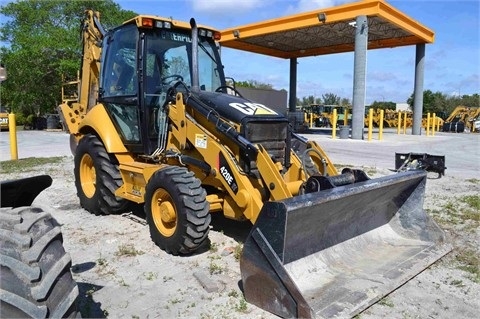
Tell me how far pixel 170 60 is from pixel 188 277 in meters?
2.84

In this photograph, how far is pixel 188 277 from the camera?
4.17 m

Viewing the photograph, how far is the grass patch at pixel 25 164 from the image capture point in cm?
1076

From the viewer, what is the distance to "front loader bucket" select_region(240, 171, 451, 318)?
3.41 metres

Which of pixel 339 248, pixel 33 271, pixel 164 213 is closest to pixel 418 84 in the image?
pixel 339 248

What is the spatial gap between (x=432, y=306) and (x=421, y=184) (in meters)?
1.88

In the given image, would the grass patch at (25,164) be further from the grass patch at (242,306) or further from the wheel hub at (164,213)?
the grass patch at (242,306)

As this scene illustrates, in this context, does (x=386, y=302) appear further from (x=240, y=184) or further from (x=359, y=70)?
(x=359, y=70)

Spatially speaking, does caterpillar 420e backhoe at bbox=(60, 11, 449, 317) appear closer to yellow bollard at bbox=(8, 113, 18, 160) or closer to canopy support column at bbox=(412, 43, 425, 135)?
yellow bollard at bbox=(8, 113, 18, 160)

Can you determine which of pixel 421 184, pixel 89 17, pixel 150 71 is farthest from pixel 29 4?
pixel 421 184

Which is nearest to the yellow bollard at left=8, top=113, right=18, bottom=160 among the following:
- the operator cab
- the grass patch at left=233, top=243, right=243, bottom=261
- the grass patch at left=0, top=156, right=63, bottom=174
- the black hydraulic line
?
the grass patch at left=0, top=156, right=63, bottom=174

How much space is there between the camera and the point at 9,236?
2.14 meters

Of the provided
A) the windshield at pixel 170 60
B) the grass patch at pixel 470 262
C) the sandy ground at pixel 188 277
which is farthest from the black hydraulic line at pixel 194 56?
the grass patch at pixel 470 262

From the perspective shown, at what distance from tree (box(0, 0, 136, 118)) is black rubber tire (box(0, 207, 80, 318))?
86.3 feet

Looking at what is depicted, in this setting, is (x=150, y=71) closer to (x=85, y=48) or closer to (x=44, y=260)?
(x=85, y=48)
